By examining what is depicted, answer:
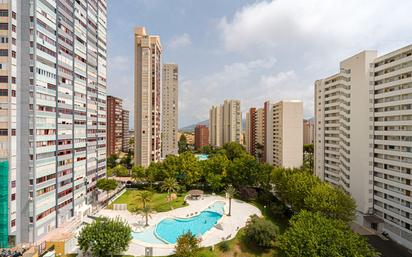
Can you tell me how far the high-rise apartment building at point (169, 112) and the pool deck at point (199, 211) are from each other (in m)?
53.7

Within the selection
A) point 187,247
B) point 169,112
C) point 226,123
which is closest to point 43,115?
point 187,247

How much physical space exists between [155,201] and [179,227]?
13519 millimetres

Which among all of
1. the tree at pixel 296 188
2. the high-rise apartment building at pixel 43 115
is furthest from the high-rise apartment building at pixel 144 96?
the tree at pixel 296 188

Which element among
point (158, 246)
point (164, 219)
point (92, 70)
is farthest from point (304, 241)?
point (92, 70)

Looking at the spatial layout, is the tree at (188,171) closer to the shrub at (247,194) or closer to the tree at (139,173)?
the tree at (139,173)

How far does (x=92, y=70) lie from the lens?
4431 cm

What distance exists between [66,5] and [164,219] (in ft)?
135

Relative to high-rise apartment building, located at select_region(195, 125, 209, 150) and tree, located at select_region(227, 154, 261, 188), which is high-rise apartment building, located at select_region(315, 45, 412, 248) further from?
high-rise apartment building, located at select_region(195, 125, 209, 150)

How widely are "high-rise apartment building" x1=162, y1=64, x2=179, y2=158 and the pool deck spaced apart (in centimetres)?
5369

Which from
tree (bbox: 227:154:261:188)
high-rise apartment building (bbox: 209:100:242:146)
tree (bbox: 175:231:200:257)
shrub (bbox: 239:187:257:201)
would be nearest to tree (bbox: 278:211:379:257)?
tree (bbox: 175:231:200:257)

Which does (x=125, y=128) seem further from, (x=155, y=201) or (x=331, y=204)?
(x=331, y=204)

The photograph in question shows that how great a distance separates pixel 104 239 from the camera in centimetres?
2394

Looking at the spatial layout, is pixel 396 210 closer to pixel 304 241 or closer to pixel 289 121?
pixel 304 241

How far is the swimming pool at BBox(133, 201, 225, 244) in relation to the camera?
3070 centimetres
